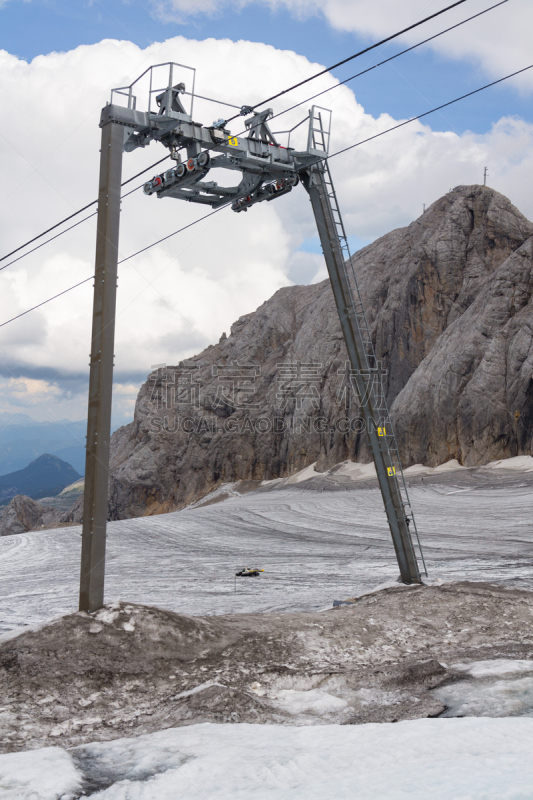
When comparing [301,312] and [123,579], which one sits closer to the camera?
[123,579]

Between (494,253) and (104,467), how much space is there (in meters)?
53.0

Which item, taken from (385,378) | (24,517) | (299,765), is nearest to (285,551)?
(299,765)

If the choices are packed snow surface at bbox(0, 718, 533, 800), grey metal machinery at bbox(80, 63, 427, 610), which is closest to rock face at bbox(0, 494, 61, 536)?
grey metal machinery at bbox(80, 63, 427, 610)

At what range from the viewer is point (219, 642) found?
6.82 meters

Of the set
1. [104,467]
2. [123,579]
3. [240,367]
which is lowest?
[123,579]

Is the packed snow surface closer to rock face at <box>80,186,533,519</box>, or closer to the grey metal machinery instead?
the grey metal machinery

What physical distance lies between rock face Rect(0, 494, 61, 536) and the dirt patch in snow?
2901 inches

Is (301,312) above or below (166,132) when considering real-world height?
above

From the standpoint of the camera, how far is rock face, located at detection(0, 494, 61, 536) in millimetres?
75688

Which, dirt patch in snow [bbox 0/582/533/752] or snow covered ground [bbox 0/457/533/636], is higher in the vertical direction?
dirt patch in snow [bbox 0/582/533/752]

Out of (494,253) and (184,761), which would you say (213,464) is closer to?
(494,253)

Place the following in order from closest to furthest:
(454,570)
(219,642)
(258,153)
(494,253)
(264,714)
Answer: (264,714)
(219,642)
(258,153)
(454,570)
(494,253)

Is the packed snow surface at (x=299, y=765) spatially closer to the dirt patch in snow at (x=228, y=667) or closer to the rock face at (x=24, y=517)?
the dirt patch in snow at (x=228, y=667)

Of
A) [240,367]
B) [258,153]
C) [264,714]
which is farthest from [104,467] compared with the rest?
[240,367]
